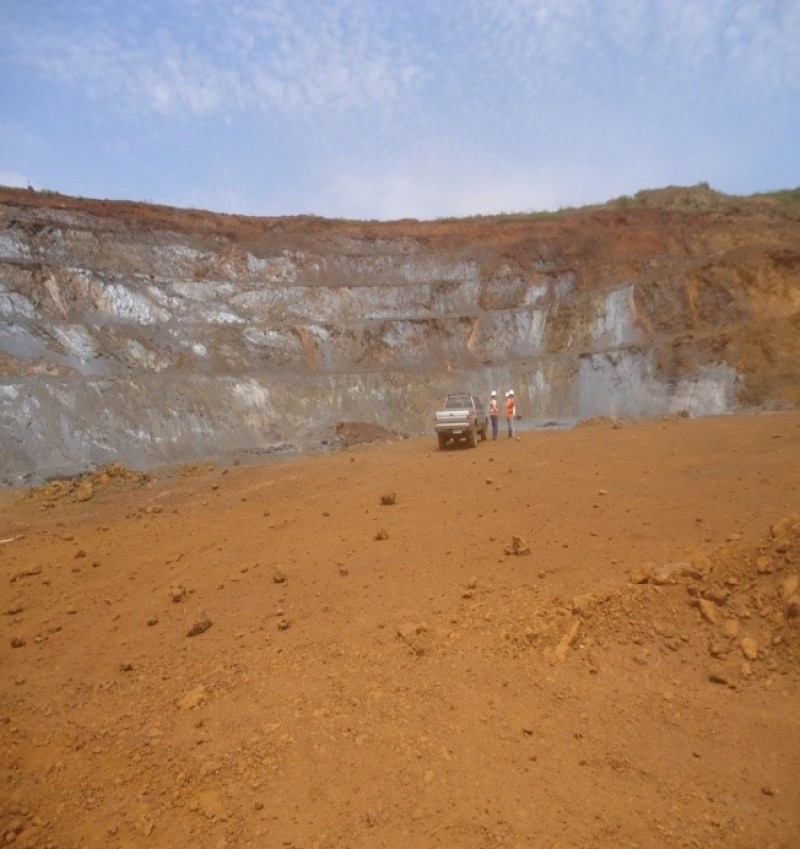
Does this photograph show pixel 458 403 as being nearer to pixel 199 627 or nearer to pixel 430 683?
pixel 199 627

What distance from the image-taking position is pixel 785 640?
412 centimetres

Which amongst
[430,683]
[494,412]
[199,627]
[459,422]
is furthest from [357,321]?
[430,683]

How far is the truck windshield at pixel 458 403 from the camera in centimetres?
1775

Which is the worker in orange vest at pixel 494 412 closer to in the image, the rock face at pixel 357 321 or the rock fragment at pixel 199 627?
the rock face at pixel 357 321

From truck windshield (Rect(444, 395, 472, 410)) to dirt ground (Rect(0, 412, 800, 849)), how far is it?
366 inches

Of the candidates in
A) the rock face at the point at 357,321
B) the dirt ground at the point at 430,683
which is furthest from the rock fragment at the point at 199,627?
the rock face at the point at 357,321

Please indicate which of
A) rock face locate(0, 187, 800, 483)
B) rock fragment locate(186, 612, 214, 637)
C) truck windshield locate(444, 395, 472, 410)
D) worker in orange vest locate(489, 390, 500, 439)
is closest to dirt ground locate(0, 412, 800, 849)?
rock fragment locate(186, 612, 214, 637)

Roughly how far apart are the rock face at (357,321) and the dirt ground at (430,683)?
14175mm

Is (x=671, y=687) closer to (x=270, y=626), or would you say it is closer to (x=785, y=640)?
(x=785, y=640)

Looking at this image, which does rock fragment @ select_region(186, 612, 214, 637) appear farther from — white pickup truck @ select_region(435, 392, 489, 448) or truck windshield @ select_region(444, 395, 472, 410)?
truck windshield @ select_region(444, 395, 472, 410)

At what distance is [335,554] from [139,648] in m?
2.69

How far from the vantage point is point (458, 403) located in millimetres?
18016

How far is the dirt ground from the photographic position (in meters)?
3.24

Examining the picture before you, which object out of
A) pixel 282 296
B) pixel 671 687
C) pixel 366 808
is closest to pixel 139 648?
pixel 366 808
